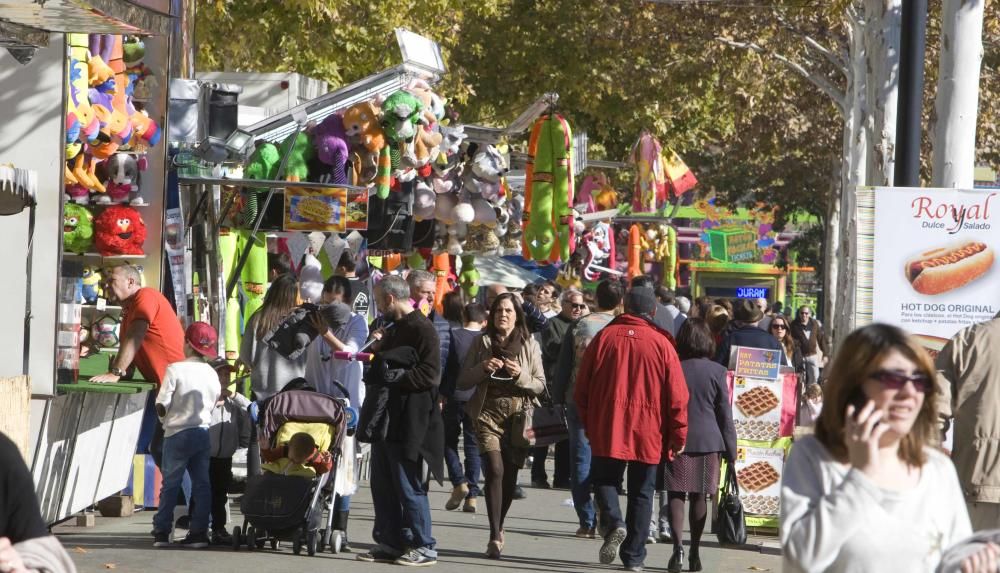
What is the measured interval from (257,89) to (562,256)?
362 cm

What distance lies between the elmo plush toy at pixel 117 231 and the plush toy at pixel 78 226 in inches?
1.9

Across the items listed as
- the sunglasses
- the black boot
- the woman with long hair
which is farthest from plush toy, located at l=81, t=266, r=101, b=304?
the sunglasses

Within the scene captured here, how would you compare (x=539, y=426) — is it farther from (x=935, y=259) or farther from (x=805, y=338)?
(x=805, y=338)

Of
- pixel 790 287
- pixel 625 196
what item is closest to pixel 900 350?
pixel 625 196

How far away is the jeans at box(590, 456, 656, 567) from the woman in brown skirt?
0.63 ft

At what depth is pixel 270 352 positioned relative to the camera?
11156mm

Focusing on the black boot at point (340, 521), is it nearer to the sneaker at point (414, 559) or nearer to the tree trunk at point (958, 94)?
the sneaker at point (414, 559)

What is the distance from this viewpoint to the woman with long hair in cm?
1115

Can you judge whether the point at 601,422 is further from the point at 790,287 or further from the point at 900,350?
the point at 790,287

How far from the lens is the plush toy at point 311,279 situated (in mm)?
15211

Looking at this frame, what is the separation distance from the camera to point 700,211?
62.7m

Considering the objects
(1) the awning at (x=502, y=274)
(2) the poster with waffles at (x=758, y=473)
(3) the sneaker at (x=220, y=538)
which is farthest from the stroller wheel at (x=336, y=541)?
(1) the awning at (x=502, y=274)

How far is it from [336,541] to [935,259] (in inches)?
164

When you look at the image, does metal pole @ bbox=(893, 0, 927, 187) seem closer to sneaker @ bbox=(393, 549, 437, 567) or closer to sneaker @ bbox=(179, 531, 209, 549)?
sneaker @ bbox=(393, 549, 437, 567)
